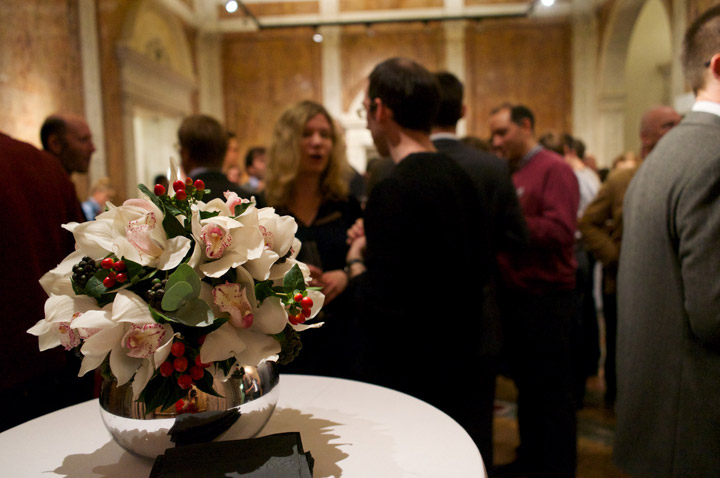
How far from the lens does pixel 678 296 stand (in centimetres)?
152

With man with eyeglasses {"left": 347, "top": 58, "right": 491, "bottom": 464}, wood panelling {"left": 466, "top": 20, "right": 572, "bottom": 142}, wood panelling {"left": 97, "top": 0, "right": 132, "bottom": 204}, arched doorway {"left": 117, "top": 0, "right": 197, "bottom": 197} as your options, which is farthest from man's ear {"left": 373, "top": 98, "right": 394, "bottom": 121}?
wood panelling {"left": 466, "top": 20, "right": 572, "bottom": 142}

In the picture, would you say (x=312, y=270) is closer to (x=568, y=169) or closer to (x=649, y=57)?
(x=568, y=169)

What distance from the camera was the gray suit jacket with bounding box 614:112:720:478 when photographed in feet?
4.63

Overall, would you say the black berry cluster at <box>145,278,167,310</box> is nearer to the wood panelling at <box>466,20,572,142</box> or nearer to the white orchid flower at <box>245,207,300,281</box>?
the white orchid flower at <box>245,207,300,281</box>

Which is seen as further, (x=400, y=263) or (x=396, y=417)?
(x=400, y=263)

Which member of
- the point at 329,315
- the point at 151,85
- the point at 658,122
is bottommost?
the point at 329,315

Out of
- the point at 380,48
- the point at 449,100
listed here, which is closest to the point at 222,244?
the point at 449,100

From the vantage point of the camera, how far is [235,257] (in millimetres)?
893

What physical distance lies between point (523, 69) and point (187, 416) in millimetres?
11304

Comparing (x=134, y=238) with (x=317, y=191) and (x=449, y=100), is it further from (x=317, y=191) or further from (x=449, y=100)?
(x=449, y=100)

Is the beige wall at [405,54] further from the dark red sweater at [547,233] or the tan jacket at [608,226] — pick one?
the dark red sweater at [547,233]

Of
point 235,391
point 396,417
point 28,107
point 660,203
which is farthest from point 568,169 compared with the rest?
point 28,107

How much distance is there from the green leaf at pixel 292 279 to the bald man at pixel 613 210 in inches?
109

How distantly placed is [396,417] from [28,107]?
5876mm
